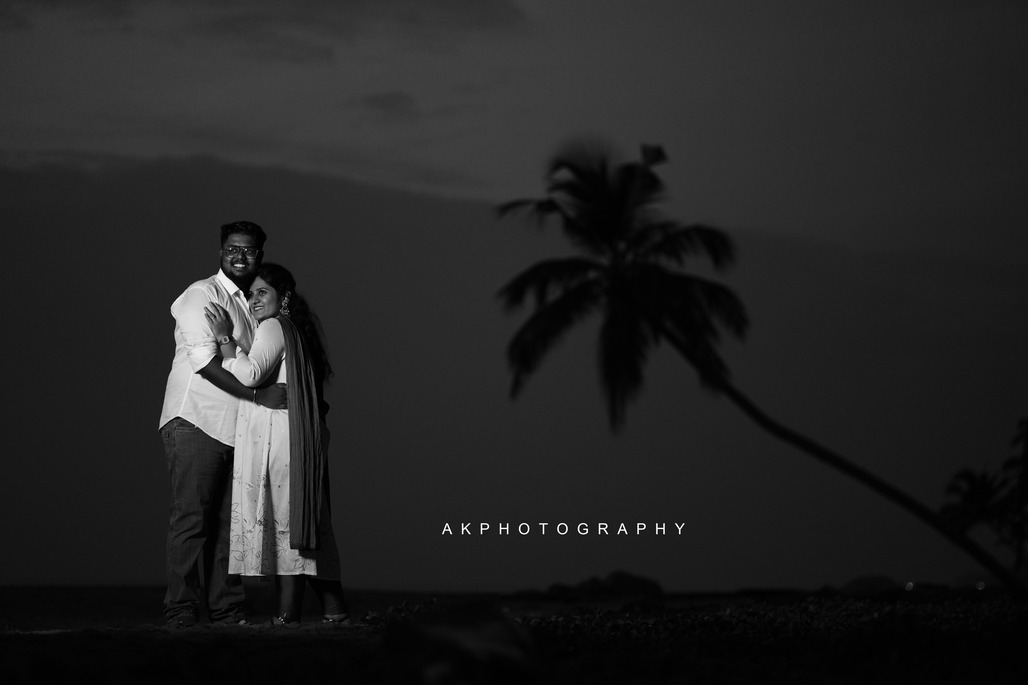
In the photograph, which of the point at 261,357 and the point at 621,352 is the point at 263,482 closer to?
the point at 261,357

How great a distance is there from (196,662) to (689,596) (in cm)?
927

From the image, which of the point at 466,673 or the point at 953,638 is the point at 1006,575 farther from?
the point at 466,673

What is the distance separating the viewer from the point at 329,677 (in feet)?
16.5

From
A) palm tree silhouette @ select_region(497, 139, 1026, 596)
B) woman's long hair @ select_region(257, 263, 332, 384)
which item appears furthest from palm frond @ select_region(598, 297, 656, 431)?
woman's long hair @ select_region(257, 263, 332, 384)

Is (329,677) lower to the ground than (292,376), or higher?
lower

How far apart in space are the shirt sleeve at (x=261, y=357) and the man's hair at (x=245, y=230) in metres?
0.55

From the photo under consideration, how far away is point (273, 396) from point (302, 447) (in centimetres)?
37

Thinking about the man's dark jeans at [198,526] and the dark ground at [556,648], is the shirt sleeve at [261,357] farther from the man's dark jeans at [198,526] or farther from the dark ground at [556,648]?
the dark ground at [556,648]

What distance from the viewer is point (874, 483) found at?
22562 millimetres

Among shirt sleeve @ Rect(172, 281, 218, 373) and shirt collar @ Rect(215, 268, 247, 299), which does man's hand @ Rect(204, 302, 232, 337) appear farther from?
shirt collar @ Rect(215, 268, 247, 299)

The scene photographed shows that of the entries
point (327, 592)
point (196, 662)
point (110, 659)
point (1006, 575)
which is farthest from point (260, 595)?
point (1006, 575)

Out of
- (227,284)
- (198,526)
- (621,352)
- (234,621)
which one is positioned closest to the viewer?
(198,526)

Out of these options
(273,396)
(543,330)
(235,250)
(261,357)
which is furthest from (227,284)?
(543,330)

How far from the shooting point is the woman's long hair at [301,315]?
785 centimetres
